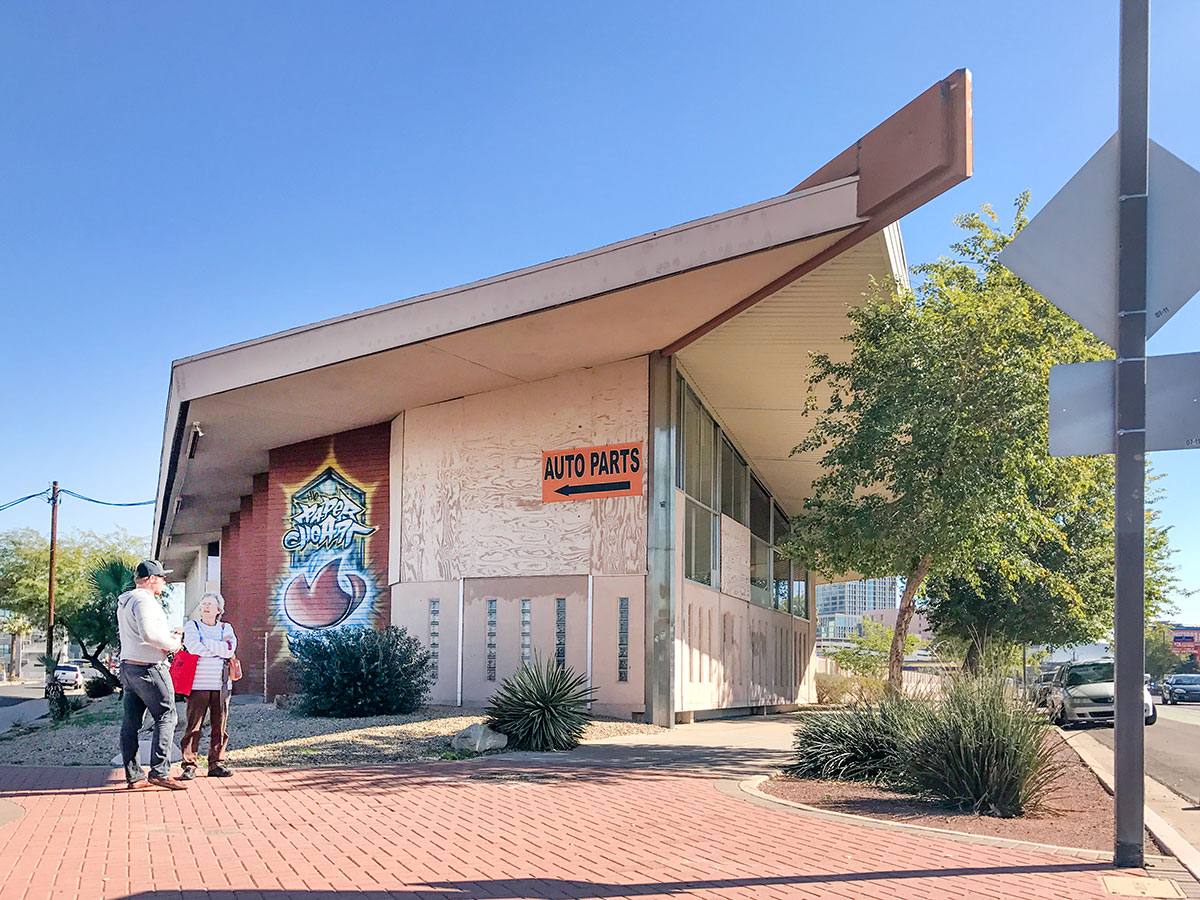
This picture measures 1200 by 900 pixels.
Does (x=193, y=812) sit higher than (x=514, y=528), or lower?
lower

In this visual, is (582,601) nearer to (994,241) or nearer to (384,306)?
(384,306)

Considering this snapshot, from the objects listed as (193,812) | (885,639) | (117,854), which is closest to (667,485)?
A: (193,812)

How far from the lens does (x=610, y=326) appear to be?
1623 cm

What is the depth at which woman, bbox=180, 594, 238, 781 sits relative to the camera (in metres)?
10.1

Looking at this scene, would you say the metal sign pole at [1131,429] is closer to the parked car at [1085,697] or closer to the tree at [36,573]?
the parked car at [1085,697]

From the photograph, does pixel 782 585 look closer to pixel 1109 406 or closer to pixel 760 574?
pixel 760 574

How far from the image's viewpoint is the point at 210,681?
10.2m

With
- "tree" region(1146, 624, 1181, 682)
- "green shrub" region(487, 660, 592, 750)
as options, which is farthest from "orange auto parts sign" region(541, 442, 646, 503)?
"tree" region(1146, 624, 1181, 682)

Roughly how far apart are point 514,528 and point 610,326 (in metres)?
4.46

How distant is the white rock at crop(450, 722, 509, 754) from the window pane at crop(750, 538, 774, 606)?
1390 cm

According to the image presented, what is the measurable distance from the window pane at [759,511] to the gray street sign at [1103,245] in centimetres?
2017

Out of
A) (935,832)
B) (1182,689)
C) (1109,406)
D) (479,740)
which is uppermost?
(1109,406)

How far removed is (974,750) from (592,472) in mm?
10026

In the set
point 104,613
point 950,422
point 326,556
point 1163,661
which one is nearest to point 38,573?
point 104,613
